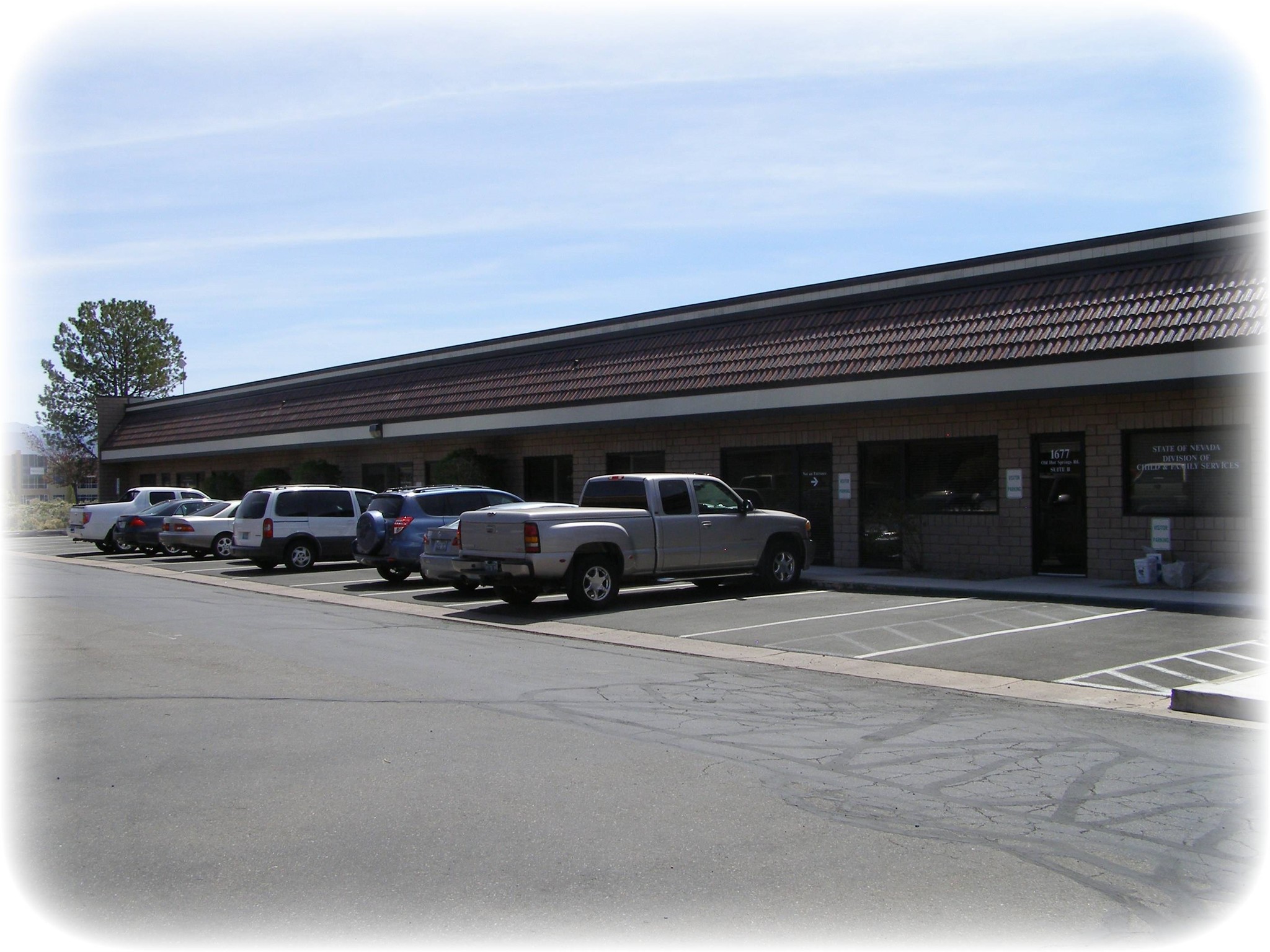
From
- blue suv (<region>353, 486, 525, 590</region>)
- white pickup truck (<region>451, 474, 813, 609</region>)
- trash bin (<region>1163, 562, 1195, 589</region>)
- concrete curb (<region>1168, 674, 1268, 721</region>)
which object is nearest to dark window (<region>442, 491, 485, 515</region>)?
blue suv (<region>353, 486, 525, 590</region>)

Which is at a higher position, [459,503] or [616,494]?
[616,494]

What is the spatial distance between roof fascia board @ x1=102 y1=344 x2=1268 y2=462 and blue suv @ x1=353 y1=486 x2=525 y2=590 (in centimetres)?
462

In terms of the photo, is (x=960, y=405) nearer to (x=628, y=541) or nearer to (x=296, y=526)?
(x=628, y=541)

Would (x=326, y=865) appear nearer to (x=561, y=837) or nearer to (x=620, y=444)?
(x=561, y=837)

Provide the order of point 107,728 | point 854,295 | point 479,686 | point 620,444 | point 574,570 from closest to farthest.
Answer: point 107,728, point 479,686, point 574,570, point 854,295, point 620,444

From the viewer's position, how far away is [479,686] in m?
10.3

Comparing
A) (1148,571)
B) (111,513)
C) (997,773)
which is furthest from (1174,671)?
(111,513)

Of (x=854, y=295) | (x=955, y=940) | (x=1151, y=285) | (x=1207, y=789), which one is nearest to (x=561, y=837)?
(x=955, y=940)

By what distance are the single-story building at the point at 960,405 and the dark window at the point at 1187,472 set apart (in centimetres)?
3

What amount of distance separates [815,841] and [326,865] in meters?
2.39

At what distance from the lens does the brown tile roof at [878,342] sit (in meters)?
17.0

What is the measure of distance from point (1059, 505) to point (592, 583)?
799 centimetres

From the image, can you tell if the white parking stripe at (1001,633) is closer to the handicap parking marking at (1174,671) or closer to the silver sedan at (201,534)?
the handicap parking marking at (1174,671)

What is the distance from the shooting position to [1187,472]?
17234mm
